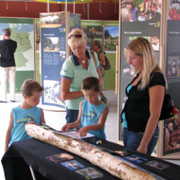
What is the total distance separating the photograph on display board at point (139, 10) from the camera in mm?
3579

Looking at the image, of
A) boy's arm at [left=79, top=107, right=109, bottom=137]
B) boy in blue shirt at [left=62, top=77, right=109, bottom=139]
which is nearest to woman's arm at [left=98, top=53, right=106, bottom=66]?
boy in blue shirt at [left=62, top=77, right=109, bottom=139]

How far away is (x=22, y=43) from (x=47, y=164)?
25.6ft

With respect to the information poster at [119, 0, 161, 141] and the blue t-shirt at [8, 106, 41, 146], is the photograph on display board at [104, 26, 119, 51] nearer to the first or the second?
the information poster at [119, 0, 161, 141]

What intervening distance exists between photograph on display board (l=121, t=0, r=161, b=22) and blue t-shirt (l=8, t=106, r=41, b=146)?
2153mm

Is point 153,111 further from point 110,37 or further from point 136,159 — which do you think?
point 110,37

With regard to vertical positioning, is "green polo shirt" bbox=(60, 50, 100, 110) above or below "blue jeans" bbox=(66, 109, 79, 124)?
above

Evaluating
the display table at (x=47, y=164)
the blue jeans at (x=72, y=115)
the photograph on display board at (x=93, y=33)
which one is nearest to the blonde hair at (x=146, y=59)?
the display table at (x=47, y=164)

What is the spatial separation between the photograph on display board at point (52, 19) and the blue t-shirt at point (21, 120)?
423cm

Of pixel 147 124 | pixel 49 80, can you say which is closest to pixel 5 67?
pixel 49 80

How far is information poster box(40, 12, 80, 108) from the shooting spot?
20.6 feet

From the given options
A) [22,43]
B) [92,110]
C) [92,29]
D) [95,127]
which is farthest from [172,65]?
[92,29]

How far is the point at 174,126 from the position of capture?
3.77 meters

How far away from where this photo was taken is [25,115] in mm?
2396

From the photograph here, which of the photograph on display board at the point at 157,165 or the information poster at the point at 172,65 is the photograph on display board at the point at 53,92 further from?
the photograph on display board at the point at 157,165
